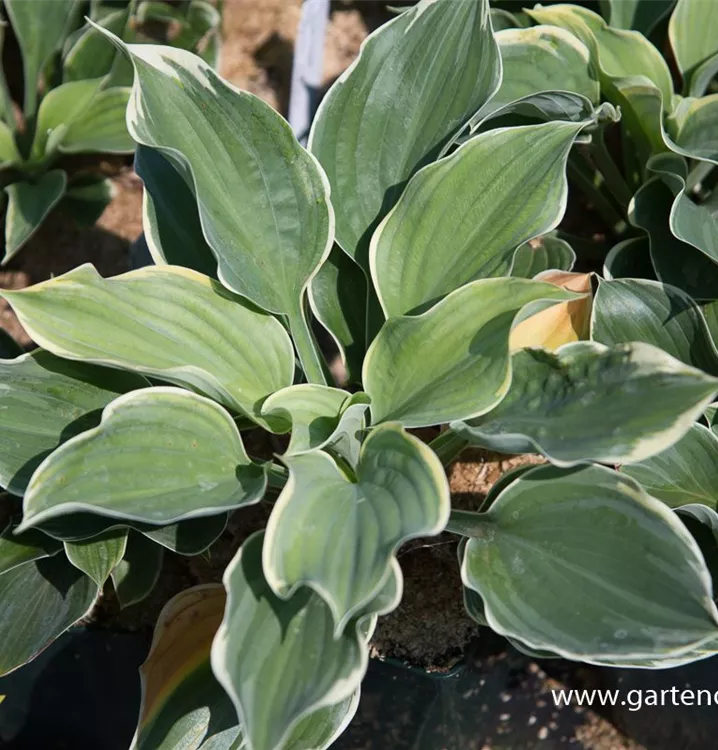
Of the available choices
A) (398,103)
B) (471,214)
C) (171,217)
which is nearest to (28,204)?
(171,217)

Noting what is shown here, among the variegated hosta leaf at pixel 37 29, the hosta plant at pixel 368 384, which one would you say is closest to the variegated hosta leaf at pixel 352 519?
the hosta plant at pixel 368 384

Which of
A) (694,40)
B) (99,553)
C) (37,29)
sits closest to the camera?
(99,553)

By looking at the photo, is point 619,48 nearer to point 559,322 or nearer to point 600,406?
point 559,322

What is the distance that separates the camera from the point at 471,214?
3.00 feet

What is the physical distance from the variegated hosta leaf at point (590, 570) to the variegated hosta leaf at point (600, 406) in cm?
9

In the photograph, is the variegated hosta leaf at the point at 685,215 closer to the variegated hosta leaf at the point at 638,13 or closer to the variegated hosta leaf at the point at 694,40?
the variegated hosta leaf at the point at 694,40

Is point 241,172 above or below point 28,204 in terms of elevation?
above

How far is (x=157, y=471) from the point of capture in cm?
78

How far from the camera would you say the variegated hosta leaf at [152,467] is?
73cm

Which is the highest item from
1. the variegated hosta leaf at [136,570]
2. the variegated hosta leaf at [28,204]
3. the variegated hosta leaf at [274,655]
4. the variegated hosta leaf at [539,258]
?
the variegated hosta leaf at [539,258]

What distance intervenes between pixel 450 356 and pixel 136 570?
0.54 meters

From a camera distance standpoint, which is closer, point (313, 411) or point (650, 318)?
point (313, 411)

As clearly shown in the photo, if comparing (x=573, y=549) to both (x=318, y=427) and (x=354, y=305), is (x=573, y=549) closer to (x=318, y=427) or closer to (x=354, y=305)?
(x=318, y=427)

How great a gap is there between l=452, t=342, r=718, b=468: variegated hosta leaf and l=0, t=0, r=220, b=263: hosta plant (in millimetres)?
1001
